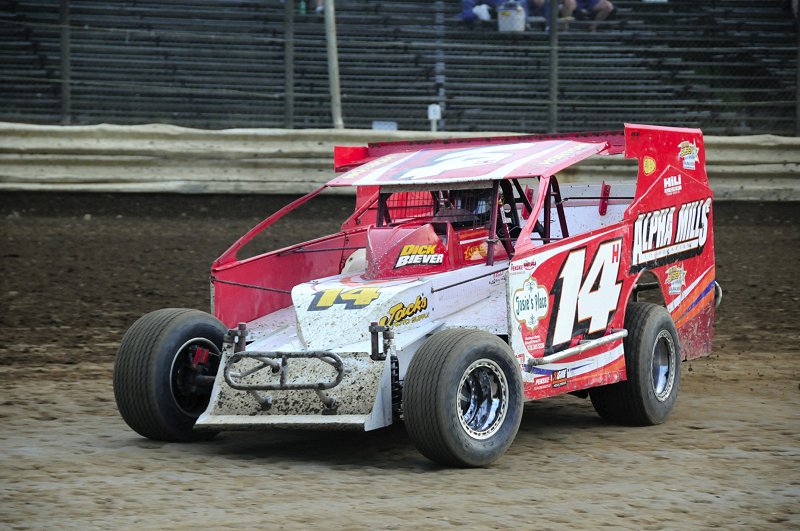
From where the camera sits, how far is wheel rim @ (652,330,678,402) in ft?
24.0

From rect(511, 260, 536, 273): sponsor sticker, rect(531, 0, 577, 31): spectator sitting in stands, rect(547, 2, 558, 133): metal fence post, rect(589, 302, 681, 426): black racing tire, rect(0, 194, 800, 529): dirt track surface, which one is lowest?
rect(0, 194, 800, 529): dirt track surface

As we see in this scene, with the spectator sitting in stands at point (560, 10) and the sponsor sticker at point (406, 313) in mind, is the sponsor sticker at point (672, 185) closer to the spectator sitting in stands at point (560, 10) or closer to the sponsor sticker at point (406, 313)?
the sponsor sticker at point (406, 313)

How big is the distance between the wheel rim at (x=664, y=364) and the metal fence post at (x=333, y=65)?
7.43 metres

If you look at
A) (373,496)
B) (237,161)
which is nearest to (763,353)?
(373,496)

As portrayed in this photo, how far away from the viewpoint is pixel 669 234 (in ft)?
25.0

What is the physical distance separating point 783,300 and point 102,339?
5719 millimetres

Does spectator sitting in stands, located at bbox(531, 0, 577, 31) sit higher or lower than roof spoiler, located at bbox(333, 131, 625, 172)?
higher

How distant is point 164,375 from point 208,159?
792 centimetres

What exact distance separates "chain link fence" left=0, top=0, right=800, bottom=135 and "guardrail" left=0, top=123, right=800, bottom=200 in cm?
24

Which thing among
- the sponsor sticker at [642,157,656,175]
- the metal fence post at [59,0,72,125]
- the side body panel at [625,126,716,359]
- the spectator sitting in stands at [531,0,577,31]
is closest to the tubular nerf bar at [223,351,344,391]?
the side body panel at [625,126,716,359]

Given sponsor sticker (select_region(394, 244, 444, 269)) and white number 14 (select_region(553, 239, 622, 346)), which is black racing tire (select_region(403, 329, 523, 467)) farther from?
sponsor sticker (select_region(394, 244, 444, 269))

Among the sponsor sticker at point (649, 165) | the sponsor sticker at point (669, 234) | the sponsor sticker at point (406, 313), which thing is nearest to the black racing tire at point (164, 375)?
the sponsor sticker at point (406, 313)

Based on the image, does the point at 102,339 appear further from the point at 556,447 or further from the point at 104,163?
the point at 104,163

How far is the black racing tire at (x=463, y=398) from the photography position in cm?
574
